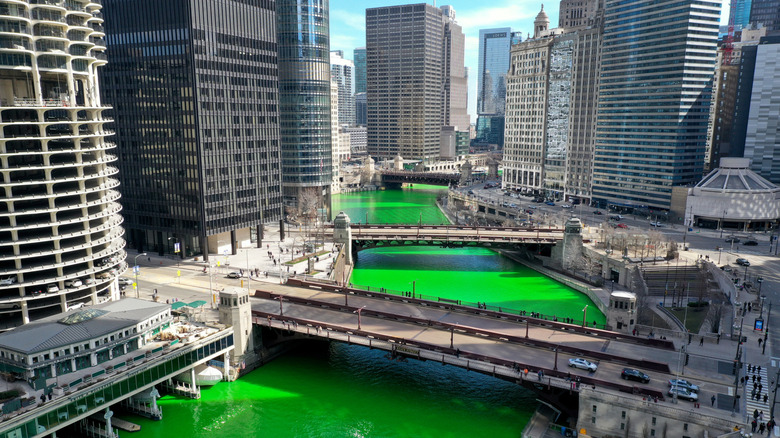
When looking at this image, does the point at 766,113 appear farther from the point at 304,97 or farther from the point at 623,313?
the point at 304,97

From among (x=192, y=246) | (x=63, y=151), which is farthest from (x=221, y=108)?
(x=63, y=151)

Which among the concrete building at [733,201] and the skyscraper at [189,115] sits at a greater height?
the skyscraper at [189,115]

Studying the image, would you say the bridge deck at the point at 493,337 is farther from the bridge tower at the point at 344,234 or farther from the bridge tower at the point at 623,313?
the bridge tower at the point at 344,234

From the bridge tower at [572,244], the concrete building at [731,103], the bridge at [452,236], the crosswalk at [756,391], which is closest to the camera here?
the crosswalk at [756,391]

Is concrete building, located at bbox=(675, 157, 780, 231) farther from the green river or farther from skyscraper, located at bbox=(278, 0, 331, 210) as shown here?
skyscraper, located at bbox=(278, 0, 331, 210)

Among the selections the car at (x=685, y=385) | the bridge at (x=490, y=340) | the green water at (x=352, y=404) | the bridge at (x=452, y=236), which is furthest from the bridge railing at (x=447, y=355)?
the bridge at (x=452, y=236)

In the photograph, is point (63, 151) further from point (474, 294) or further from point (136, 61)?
point (474, 294)

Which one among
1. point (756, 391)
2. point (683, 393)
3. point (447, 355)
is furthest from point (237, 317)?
point (756, 391)
